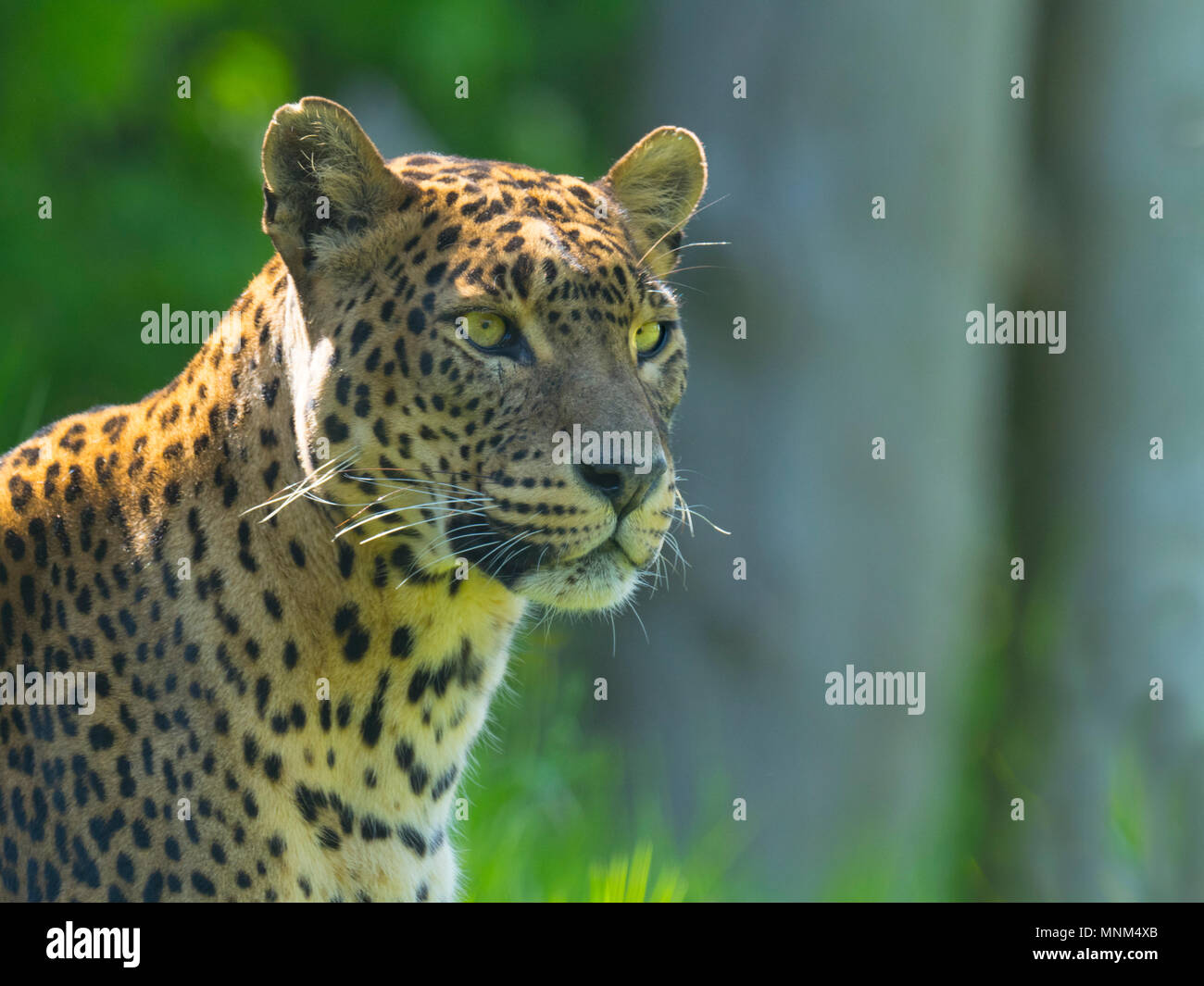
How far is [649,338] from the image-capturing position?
487 cm

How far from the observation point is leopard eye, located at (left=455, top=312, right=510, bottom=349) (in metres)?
4.39

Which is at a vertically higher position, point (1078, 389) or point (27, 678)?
point (1078, 389)

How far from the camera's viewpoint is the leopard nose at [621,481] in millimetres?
4258

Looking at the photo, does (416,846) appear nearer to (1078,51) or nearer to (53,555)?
(53,555)

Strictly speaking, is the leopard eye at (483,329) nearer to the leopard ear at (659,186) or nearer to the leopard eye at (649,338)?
the leopard eye at (649,338)

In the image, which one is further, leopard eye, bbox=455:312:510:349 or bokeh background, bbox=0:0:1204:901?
bokeh background, bbox=0:0:1204:901

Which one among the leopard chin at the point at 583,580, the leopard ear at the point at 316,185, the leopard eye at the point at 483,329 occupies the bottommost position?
the leopard chin at the point at 583,580

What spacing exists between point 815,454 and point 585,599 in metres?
6.41

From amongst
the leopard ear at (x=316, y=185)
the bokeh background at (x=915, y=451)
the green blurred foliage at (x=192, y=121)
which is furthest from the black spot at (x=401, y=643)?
the green blurred foliage at (x=192, y=121)

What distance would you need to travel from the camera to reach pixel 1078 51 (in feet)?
37.2

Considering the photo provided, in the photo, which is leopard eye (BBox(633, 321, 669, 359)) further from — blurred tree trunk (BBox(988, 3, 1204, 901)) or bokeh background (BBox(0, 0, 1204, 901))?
blurred tree trunk (BBox(988, 3, 1204, 901))

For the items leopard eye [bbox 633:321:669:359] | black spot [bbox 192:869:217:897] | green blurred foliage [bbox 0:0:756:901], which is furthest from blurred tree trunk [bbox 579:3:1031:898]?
black spot [bbox 192:869:217:897]

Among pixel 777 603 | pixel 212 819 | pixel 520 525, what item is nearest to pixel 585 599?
pixel 520 525

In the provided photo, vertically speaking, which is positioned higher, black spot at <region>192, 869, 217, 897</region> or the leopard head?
the leopard head
